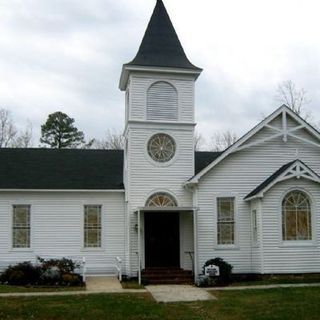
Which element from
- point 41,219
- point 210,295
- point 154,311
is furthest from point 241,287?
point 41,219

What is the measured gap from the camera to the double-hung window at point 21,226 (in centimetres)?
2473

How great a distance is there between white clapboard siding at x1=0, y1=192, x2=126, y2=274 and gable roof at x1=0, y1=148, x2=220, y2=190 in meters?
0.40

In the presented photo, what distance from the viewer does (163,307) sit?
15914 mm

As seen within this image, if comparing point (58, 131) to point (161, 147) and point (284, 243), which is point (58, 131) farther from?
point (284, 243)

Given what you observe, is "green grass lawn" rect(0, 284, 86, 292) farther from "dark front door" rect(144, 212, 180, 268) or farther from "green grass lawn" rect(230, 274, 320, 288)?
"green grass lawn" rect(230, 274, 320, 288)

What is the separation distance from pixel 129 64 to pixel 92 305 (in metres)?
11.3

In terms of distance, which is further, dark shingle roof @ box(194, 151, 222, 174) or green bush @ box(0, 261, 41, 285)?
dark shingle roof @ box(194, 151, 222, 174)

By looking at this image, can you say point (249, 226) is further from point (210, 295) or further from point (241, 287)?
point (210, 295)

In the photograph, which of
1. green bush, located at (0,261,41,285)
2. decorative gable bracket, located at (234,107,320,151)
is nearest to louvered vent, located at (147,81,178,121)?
decorative gable bracket, located at (234,107,320,151)

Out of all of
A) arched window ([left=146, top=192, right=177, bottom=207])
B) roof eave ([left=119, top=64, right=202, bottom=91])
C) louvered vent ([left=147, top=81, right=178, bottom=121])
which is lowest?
arched window ([left=146, top=192, right=177, bottom=207])

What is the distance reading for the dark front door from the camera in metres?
24.2

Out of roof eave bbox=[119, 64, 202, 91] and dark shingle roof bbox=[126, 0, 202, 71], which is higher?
dark shingle roof bbox=[126, 0, 202, 71]

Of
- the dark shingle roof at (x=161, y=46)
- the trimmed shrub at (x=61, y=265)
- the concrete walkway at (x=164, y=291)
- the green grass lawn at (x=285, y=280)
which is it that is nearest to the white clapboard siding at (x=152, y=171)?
the trimmed shrub at (x=61, y=265)

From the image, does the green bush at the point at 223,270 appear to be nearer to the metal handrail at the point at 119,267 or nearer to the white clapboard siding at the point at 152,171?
the white clapboard siding at the point at 152,171
